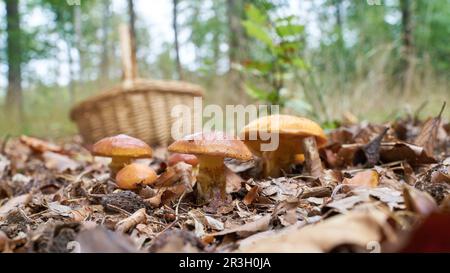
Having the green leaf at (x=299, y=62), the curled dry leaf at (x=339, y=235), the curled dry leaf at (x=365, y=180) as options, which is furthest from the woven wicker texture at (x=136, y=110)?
the curled dry leaf at (x=339, y=235)

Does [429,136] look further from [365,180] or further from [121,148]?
[121,148]

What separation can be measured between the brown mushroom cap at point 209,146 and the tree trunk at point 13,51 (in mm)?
10253

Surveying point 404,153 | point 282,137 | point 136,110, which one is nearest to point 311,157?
point 282,137

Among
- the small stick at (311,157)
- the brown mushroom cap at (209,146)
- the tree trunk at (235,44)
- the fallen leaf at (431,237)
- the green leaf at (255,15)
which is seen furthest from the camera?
the tree trunk at (235,44)

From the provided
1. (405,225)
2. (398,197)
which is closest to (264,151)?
(398,197)

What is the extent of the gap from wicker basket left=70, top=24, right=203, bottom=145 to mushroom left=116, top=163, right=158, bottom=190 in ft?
7.29

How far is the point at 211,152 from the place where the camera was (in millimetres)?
1512

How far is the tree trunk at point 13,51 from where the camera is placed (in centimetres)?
1044

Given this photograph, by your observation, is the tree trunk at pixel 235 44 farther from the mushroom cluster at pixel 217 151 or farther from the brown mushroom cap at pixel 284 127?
the brown mushroom cap at pixel 284 127

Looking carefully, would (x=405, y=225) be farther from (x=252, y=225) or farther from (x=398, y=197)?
(x=252, y=225)

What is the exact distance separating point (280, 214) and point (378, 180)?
1.95ft

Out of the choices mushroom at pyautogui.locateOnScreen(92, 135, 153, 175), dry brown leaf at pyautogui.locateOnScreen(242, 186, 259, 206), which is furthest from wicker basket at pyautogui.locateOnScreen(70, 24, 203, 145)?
dry brown leaf at pyautogui.locateOnScreen(242, 186, 259, 206)
